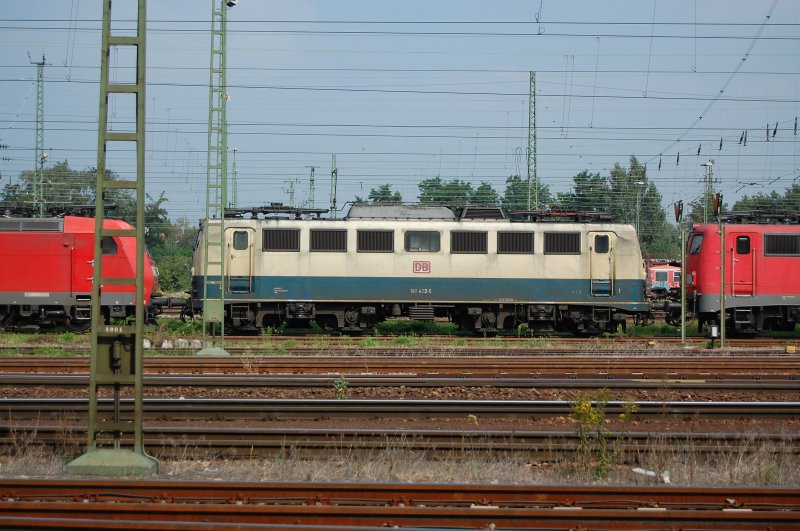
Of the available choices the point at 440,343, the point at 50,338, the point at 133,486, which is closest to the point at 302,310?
the point at 440,343

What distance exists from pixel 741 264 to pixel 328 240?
13069 millimetres

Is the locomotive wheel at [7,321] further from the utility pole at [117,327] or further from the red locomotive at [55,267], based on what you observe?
the utility pole at [117,327]

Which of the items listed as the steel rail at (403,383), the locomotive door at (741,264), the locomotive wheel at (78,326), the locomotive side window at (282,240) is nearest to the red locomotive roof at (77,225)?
the locomotive wheel at (78,326)

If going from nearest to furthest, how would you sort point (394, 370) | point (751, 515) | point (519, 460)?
point (751, 515)
point (519, 460)
point (394, 370)

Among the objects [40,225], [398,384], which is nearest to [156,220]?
[40,225]

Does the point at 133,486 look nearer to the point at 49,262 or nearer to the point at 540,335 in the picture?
the point at 49,262

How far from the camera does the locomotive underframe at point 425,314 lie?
84.0 ft

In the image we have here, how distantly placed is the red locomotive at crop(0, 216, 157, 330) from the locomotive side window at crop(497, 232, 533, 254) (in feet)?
37.1

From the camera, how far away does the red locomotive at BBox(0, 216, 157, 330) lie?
24688 mm

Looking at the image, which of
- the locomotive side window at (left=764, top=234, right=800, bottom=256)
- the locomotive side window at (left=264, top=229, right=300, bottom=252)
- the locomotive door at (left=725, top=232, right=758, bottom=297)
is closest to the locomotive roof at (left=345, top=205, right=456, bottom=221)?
the locomotive side window at (left=264, top=229, right=300, bottom=252)

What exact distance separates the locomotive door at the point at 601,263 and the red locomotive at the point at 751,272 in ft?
9.72

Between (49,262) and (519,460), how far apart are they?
1928cm

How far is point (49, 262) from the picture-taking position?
24.7m

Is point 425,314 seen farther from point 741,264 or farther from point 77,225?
point 77,225
